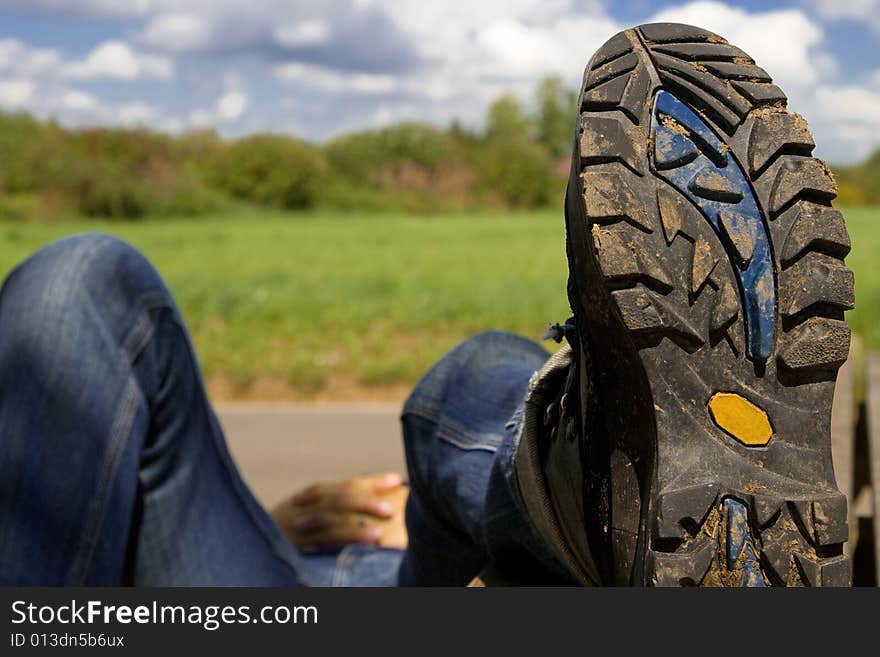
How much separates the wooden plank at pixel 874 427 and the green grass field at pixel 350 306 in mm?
1335

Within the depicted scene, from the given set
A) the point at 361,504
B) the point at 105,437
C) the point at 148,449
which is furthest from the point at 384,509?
the point at 105,437

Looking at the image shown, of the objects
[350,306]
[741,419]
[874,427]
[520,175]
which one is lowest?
[350,306]

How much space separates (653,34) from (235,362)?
476 cm

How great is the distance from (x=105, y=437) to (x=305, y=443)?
3.17 metres

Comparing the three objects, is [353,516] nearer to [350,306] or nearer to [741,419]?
[741,419]

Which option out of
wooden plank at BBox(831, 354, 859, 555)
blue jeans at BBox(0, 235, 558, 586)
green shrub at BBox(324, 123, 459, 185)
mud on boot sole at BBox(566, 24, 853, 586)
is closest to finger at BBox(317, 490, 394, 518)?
blue jeans at BBox(0, 235, 558, 586)

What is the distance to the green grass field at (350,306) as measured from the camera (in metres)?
5.55

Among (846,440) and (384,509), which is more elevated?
(846,440)

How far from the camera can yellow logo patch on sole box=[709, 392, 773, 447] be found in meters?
0.93

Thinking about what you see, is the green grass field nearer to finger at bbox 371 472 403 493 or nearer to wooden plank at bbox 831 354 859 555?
wooden plank at bbox 831 354 859 555

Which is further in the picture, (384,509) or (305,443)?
(305,443)

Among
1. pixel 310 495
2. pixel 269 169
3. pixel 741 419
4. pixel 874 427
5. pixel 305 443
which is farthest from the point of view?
pixel 269 169

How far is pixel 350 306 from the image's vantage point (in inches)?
273

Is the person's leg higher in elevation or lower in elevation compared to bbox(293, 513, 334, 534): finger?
higher
